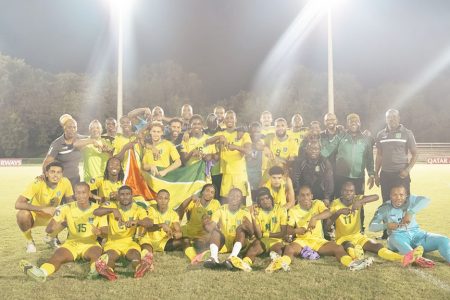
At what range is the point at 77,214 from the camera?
5281 millimetres

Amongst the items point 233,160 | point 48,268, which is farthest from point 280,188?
point 48,268

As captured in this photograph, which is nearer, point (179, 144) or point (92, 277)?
point (92, 277)

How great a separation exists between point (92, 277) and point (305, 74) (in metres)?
41.5

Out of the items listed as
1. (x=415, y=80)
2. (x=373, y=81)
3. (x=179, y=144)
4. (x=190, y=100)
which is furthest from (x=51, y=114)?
(x=179, y=144)

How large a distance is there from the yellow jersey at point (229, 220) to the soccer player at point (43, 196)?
2.15 meters

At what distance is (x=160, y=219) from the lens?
5.66 metres

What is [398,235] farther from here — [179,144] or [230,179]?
[179,144]

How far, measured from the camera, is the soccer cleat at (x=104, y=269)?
4586 mm

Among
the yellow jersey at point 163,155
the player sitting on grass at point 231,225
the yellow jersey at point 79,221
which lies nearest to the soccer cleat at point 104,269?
the yellow jersey at point 79,221

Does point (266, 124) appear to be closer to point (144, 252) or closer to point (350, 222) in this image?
point (350, 222)

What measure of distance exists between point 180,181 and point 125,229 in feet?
5.71

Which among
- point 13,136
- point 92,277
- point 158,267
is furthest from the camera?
point 13,136

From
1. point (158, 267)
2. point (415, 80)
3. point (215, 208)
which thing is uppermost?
point (415, 80)

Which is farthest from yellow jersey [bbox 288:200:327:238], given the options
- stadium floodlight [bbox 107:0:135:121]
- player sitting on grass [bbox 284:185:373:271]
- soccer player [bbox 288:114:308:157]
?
stadium floodlight [bbox 107:0:135:121]
